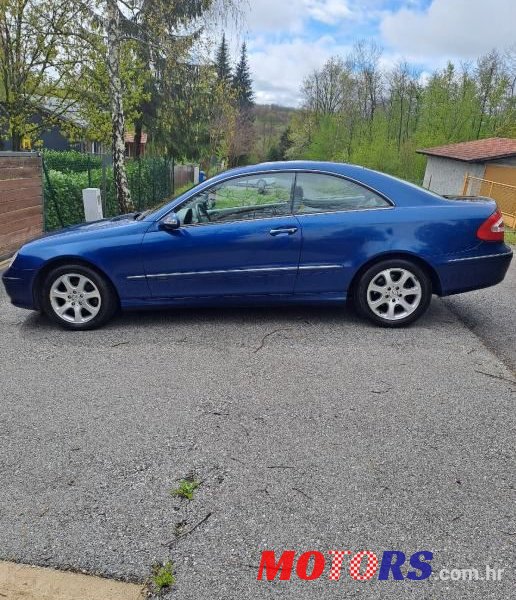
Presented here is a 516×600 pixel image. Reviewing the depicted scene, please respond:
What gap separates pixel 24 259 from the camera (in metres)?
4.58

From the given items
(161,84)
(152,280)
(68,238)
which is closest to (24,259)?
(68,238)

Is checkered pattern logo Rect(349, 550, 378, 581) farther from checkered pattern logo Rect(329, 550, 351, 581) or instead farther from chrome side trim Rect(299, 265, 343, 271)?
chrome side trim Rect(299, 265, 343, 271)

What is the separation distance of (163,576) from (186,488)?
0.52 meters

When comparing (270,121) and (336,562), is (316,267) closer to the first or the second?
(336,562)

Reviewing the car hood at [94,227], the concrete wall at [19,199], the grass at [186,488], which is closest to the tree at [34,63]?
the concrete wall at [19,199]

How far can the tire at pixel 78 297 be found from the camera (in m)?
4.57

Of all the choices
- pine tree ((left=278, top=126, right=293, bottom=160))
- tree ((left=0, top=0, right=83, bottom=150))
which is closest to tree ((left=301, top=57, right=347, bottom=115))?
pine tree ((left=278, top=126, right=293, bottom=160))

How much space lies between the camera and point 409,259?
4559mm

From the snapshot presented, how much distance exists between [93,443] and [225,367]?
1.27 metres

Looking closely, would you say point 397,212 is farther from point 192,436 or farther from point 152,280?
point 192,436

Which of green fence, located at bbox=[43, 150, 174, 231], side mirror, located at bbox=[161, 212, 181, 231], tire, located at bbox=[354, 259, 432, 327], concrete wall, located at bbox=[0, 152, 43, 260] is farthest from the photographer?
green fence, located at bbox=[43, 150, 174, 231]

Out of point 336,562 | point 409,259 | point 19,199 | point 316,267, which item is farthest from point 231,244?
point 19,199

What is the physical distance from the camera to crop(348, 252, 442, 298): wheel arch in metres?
4.53

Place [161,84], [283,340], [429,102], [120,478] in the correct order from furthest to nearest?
[429,102] < [161,84] < [283,340] < [120,478]
